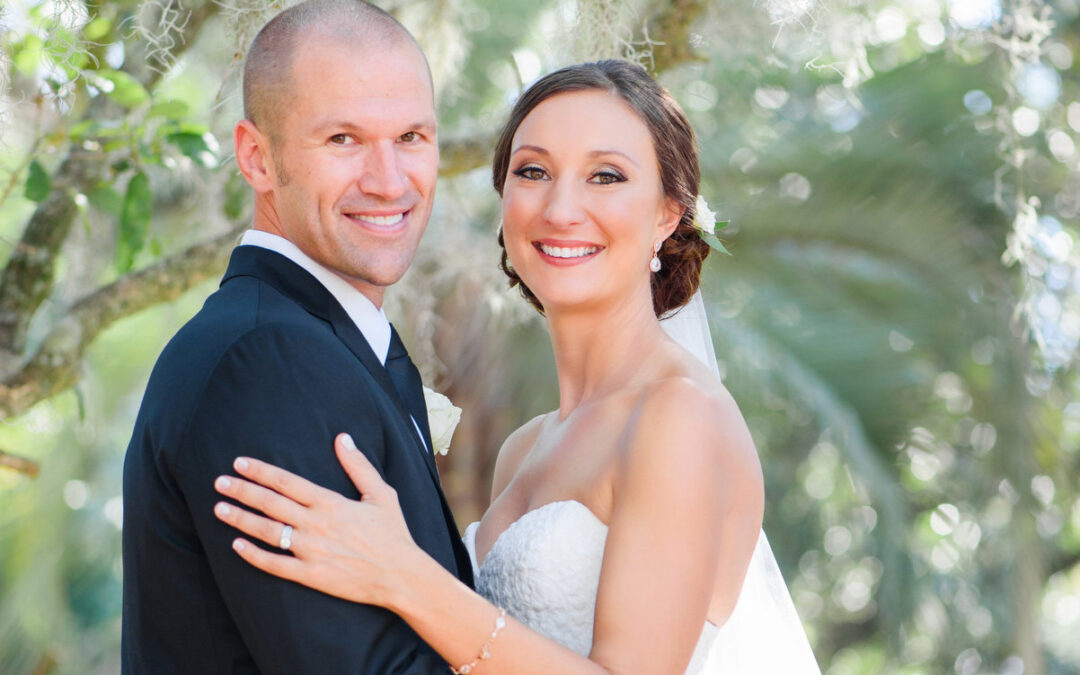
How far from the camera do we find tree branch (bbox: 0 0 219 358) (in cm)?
369

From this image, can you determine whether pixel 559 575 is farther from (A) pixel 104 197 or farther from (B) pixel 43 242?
(B) pixel 43 242

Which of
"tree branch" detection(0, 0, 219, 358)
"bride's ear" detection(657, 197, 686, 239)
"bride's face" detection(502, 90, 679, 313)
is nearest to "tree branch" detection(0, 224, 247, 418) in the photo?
"tree branch" detection(0, 0, 219, 358)

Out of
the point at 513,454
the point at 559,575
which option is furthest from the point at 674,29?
the point at 559,575

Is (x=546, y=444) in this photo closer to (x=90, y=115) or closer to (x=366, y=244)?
(x=366, y=244)

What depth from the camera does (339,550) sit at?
2.02 m

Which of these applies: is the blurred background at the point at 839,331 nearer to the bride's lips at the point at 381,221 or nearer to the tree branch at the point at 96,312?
the tree branch at the point at 96,312

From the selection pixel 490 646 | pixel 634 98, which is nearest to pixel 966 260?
pixel 634 98

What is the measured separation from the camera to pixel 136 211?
11.3 ft

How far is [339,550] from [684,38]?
2551 millimetres

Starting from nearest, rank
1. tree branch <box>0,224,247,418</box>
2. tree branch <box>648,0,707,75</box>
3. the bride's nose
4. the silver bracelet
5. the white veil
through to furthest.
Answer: the silver bracelet
the bride's nose
the white veil
tree branch <box>0,224,247,418</box>
tree branch <box>648,0,707,75</box>

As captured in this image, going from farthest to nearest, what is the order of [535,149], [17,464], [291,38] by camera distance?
[17,464]
[535,149]
[291,38]

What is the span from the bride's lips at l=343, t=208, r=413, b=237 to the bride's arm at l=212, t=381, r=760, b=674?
0.62m

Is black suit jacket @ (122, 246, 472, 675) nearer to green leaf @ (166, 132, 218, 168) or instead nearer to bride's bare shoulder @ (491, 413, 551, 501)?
green leaf @ (166, 132, 218, 168)

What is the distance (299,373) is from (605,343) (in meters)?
1.44
